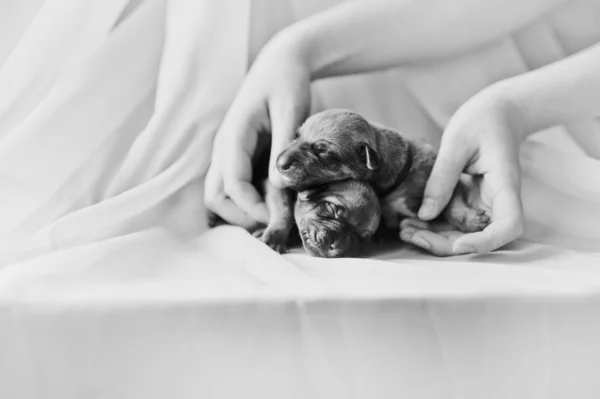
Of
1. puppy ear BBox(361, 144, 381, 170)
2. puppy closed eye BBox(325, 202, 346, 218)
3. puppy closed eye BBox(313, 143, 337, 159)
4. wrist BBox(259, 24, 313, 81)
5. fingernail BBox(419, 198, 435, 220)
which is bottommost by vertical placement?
fingernail BBox(419, 198, 435, 220)

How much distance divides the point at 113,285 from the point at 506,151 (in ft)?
2.12

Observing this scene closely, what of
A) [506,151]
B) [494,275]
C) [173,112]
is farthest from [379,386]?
[173,112]

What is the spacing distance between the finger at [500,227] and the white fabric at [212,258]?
23mm

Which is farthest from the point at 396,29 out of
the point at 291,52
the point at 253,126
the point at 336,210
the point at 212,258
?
the point at 212,258

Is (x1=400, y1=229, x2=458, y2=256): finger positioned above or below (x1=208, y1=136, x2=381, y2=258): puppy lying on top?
below

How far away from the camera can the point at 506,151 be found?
97 centimetres

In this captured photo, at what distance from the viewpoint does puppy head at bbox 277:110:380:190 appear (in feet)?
2.94

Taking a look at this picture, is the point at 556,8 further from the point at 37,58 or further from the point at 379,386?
the point at 37,58

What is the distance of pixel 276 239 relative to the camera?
0.96 meters

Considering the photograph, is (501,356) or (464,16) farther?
(464,16)

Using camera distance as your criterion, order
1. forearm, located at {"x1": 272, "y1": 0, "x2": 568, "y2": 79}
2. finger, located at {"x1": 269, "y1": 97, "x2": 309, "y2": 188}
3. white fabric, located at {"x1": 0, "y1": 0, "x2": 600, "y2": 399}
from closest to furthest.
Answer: white fabric, located at {"x1": 0, "y1": 0, "x2": 600, "y2": 399}, finger, located at {"x1": 269, "y1": 97, "x2": 309, "y2": 188}, forearm, located at {"x1": 272, "y1": 0, "x2": 568, "y2": 79}

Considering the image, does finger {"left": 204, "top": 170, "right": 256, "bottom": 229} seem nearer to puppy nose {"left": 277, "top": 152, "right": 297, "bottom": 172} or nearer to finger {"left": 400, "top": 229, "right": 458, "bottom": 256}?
puppy nose {"left": 277, "top": 152, "right": 297, "bottom": 172}

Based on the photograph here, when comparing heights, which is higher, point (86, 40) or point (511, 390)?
point (86, 40)

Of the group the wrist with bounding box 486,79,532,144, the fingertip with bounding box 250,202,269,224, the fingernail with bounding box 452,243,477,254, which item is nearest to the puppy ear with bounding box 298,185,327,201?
the fingertip with bounding box 250,202,269,224
